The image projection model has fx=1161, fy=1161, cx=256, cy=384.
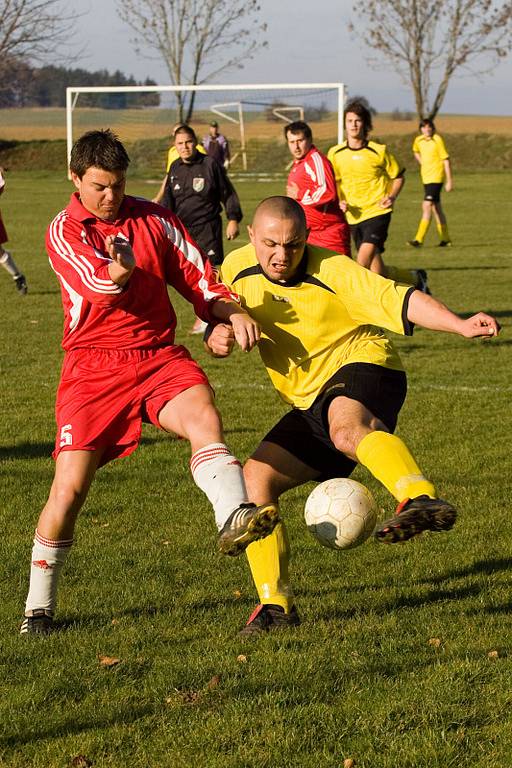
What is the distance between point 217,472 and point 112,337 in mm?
798

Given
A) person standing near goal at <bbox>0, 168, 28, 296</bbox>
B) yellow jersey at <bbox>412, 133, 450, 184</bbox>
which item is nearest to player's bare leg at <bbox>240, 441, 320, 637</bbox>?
person standing near goal at <bbox>0, 168, 28, 296</bbox>

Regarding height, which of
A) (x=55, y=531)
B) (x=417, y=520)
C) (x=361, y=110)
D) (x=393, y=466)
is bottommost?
(x=55, y=531)

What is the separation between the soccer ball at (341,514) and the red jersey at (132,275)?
34.0 inches

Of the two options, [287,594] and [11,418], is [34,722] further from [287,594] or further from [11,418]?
[11,418]

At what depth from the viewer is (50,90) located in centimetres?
5547

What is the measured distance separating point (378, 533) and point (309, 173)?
8.25 metres

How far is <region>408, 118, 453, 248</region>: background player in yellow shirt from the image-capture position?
74.0 ft

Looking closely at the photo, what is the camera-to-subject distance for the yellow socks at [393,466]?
167 inches

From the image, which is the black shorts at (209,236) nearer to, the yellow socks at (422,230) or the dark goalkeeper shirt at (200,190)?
the dark goalkeeper shirt at (200,190)

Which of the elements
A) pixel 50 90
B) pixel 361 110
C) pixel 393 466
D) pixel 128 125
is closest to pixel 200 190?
pixel 361 110

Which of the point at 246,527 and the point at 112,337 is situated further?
the point at 112,337

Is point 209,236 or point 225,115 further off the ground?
point 225,115

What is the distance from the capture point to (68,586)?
17.7ft

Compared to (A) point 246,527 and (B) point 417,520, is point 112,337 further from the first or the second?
(B) point 417,520
